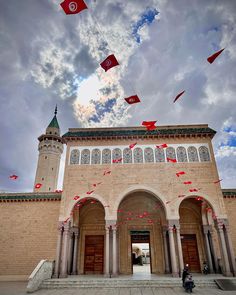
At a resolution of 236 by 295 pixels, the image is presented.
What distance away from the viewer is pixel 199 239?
50.6ft

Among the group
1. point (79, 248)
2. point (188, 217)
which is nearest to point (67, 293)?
point (79, 248)

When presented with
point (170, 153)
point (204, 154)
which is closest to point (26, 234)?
point (170, 153)

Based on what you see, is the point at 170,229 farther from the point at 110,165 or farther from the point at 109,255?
the point at 110,165

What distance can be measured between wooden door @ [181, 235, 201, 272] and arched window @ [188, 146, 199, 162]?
5809mm

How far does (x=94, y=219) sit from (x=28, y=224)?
15.8 ft

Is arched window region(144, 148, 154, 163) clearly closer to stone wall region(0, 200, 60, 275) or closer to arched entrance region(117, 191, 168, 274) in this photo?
arched entrance region(117, 191, 168, 274)

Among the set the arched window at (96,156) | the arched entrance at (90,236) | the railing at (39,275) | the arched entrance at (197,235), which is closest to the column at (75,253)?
the arched entrance at (90,236)

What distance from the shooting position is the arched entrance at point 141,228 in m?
14.8

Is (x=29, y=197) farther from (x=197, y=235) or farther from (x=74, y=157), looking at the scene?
(x=197, y=235)

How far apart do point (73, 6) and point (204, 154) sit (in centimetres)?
1192

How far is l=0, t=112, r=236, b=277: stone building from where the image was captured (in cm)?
1344

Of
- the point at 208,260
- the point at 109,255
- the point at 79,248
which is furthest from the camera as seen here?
the point at 79,248

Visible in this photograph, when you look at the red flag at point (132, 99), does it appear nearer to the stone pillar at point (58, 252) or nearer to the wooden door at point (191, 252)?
the stone pillar at point (58, 252)

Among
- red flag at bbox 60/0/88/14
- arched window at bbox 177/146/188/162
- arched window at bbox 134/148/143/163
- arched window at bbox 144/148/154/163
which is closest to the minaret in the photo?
arched window at bbox 134/148/143/163
